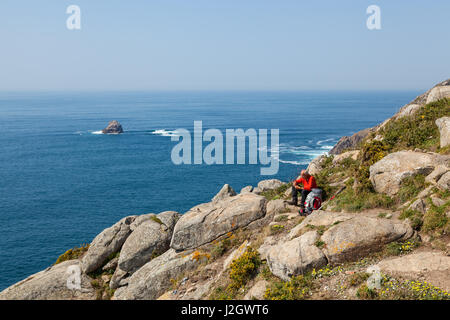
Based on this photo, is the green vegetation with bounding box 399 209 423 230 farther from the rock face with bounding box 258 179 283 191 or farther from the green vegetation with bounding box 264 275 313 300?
the rock face with bounding box 258 179 283 191

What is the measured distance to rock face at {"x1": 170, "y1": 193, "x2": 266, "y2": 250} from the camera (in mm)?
18688

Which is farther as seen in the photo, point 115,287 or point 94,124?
point 94,124

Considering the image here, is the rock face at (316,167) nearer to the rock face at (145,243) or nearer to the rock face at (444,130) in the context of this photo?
the rock face at (444,130)

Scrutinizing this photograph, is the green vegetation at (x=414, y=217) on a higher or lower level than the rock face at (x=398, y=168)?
lower

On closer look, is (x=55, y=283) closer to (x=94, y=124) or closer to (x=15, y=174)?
(x=15, y=174)

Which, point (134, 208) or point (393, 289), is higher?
point (393, 289)

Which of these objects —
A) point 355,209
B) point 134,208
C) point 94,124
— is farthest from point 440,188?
point 94,124

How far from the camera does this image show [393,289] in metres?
9.92

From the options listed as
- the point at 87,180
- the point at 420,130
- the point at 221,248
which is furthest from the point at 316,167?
the point at 87,180

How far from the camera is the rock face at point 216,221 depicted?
18.7 meters

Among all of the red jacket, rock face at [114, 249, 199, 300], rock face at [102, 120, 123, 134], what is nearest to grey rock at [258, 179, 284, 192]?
the red jacket

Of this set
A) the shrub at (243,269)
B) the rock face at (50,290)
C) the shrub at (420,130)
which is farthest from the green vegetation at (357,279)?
the rock face at (50,290)

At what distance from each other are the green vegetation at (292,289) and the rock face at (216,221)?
6777mm
